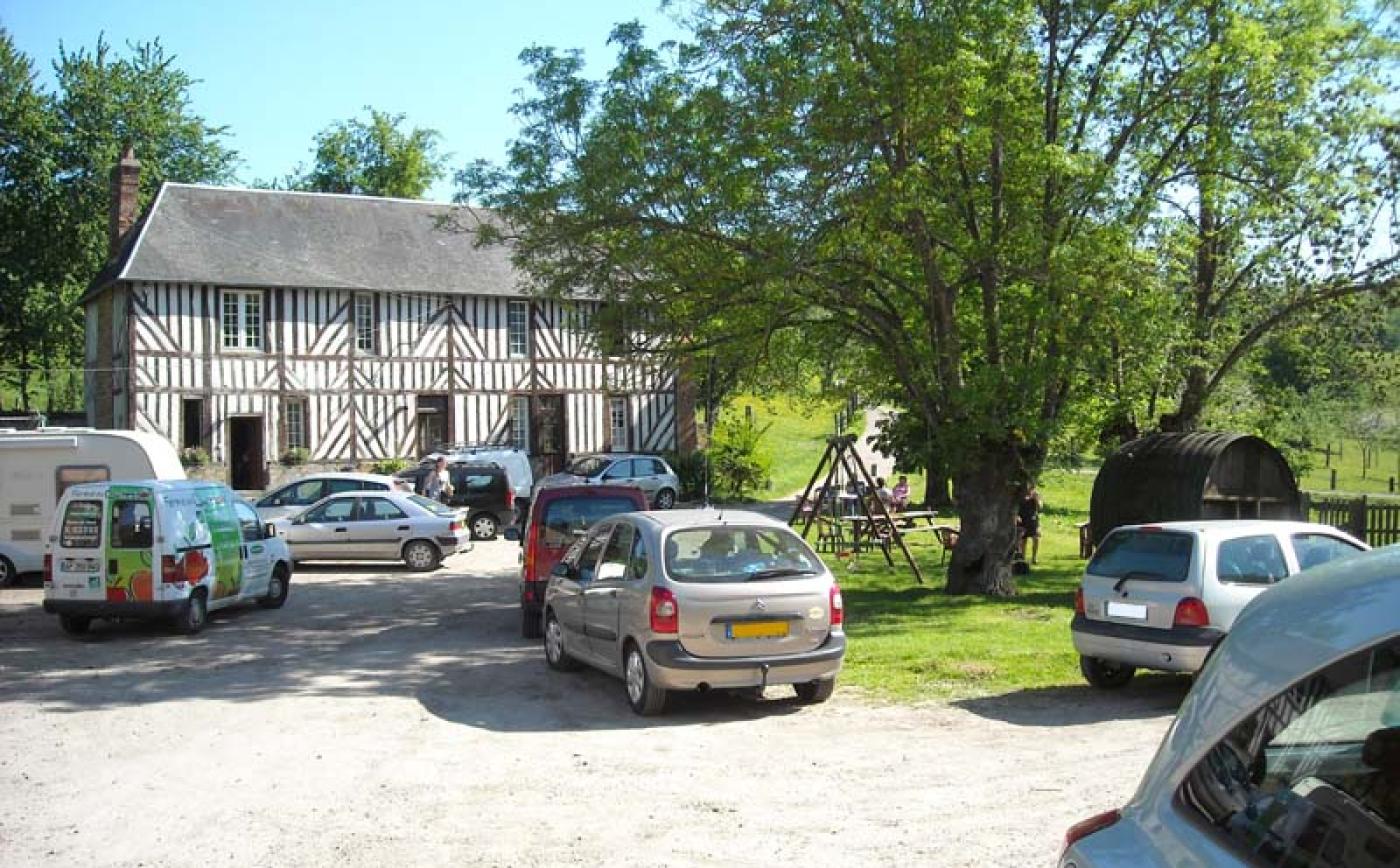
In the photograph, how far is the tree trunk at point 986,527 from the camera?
19.3m

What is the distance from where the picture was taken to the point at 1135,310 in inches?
670

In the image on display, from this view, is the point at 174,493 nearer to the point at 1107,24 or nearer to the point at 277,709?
the point at 277,709

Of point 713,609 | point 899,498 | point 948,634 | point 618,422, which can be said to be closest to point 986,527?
point 948,634

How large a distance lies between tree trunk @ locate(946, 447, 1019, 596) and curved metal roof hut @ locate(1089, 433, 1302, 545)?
5.08ft

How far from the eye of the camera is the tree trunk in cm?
1931

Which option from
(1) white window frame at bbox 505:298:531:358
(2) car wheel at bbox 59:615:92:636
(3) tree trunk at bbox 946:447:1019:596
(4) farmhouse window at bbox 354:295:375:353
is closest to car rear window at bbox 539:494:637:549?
(2) car wheel at bbox 59:615:92:636

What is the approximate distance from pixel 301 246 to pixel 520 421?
926 centimetres

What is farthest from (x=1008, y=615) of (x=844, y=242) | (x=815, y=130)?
(x=815, y=130)

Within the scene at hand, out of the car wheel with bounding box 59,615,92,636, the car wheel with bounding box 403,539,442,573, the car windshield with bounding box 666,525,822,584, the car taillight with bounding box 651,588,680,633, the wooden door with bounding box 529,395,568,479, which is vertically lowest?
the car wheel with bounding box 59,615,92,636

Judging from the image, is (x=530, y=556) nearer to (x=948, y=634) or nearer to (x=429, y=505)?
(x=948, y=634)

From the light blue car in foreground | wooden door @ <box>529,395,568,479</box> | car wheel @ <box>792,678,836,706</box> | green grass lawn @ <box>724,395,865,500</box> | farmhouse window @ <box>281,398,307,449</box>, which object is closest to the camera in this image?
the light blue car in foreground

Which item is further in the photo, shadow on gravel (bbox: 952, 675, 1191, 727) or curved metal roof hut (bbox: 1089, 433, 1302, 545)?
curved metal roof hut (bbox: 1089, 433, 1302, 545)

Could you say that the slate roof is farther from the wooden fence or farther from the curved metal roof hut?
the wooden fence

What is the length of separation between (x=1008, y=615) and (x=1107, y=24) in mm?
8611
